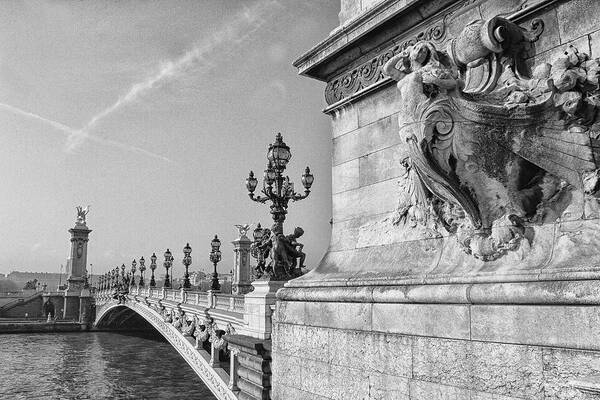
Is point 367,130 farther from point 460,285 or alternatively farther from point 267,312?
point 267,312

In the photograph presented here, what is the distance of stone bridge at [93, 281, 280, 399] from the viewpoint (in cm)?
1098

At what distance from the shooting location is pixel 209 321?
19.5 meters

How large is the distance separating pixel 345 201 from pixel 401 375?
231cm

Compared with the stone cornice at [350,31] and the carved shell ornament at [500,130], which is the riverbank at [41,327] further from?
the carved shell ornament at [500,130]

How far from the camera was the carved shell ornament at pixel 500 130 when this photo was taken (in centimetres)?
386

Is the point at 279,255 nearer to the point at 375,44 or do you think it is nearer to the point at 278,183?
the point at 278,183

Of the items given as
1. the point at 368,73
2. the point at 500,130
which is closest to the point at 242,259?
the point at 368,73

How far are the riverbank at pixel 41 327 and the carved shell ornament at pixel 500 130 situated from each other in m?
63.7

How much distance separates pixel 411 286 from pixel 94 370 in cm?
3746

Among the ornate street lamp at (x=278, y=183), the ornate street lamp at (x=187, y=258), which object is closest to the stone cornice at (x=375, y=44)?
the ornate street lamp at (x=278, y=183)

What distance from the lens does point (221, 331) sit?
1977 centimetres

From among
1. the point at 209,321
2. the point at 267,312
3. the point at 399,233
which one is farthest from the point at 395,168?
the point at 209,321

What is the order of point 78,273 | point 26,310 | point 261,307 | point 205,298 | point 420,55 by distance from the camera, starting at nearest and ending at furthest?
point 420,55, point 261,307, point 205,298, point 26,310, point 78,273

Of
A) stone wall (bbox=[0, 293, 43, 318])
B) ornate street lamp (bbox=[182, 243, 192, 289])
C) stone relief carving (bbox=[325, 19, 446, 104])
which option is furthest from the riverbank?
stone relief carving (bbox=[325, 19, 446, 104])
